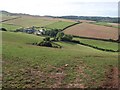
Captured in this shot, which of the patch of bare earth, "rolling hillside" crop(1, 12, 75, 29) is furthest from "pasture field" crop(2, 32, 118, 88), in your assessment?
"rolling hillside" crop(1, 12, 75, 29)

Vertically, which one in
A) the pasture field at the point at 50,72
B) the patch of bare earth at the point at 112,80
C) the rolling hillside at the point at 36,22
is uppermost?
the rolling hillside at the point at 36,22

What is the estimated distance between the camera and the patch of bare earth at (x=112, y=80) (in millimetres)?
22453

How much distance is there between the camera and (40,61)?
30203 millimetres

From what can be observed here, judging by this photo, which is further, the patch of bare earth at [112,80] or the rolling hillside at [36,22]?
the rolling hillside at [36,22]

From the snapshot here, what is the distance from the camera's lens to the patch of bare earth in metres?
22.5

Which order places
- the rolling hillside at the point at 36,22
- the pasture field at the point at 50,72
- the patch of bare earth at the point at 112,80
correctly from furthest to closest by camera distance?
the rolling hillside at the point at 36,22
the patch of bare earth at the point at 112,80
the pasture field at the point at 50,72

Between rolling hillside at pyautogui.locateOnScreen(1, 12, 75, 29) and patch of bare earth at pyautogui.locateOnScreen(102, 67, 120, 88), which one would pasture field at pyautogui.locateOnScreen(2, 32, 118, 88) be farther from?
rolling hillside at pyautogui.locateOnScreen(1, 12, 75, 29)

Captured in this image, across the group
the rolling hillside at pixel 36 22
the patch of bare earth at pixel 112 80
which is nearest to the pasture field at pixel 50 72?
the patch of bare earth at pixel 112 80

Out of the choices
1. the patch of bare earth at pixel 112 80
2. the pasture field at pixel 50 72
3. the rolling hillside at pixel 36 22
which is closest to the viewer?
the pasture field at pixel 50 72

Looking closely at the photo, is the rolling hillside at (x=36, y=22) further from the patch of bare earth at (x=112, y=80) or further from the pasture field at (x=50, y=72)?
the patch of bare earth at (x=112, y=80)

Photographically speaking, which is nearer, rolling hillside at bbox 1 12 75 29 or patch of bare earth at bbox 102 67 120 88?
patch of bare earth at bbox 102 67 120 88

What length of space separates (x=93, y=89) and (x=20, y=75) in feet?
23.0

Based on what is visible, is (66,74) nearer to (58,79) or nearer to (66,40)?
(58,79)

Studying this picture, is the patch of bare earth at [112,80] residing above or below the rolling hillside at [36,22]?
below
